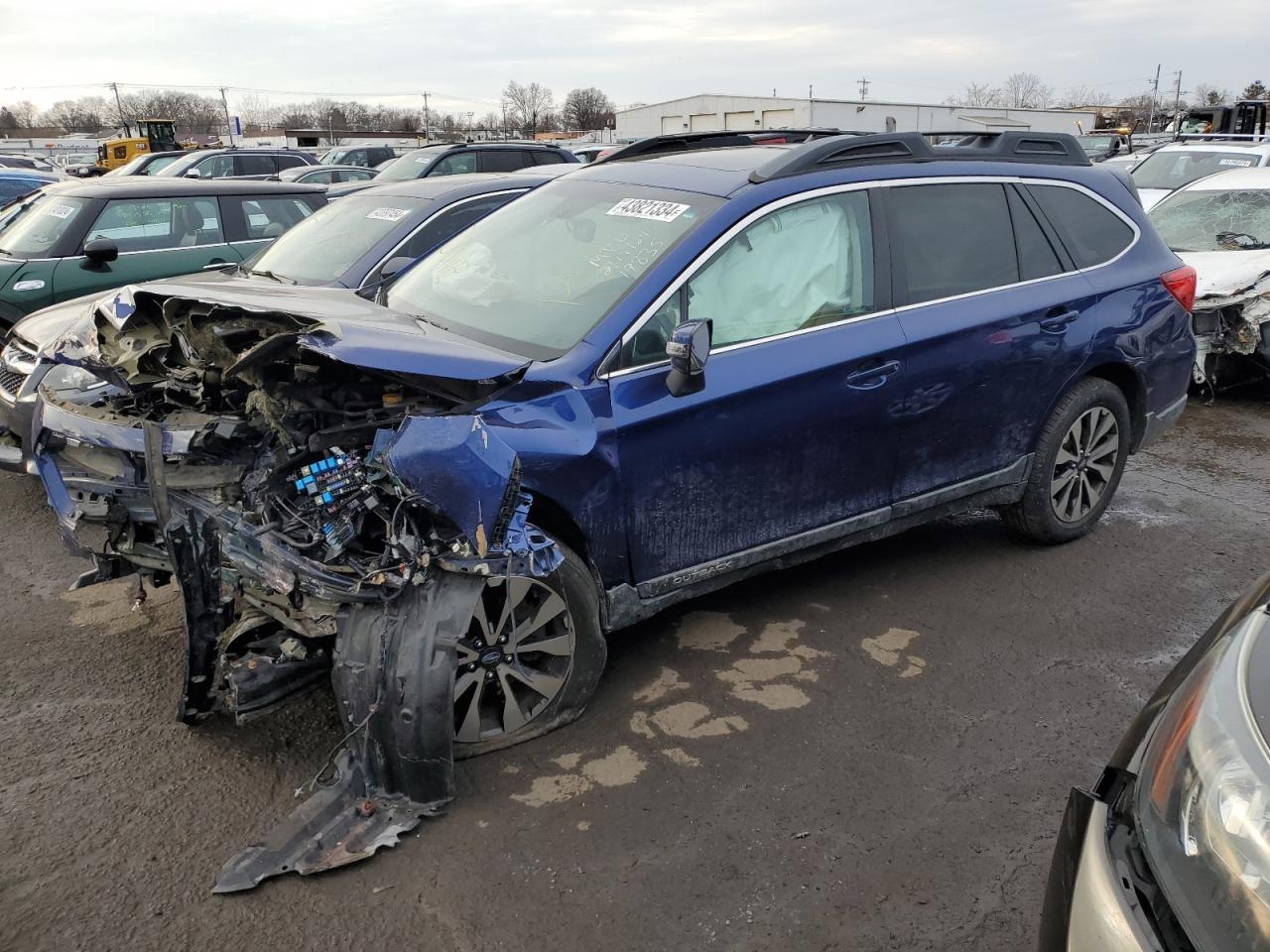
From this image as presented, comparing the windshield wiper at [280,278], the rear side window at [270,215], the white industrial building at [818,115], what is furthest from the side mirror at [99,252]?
the white industrial building at [818,115]

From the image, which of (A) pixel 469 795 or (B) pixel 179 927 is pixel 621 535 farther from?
(B) pixel 179 927

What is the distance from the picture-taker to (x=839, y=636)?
3977 millimetres

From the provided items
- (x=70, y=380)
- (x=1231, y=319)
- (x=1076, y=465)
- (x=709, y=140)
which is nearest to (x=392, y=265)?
(x=709, y=140)

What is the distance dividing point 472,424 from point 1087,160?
3.57m

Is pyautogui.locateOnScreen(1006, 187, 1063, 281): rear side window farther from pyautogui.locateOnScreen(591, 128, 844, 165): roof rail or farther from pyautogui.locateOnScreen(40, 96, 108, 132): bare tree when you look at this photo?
pyautogui.locateOnScreen(40, 96, 108, 132): bare tree

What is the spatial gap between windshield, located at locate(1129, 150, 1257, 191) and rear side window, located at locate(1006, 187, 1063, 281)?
843 centimetres

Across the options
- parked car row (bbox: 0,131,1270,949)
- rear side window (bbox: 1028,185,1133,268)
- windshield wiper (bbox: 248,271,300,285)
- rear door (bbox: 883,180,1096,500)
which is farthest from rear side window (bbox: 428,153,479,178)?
rear door (bbox: 883,180,1096,500)

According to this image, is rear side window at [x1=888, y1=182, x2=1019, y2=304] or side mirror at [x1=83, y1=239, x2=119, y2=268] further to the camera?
side mirror at [x1=83, y1=239, x2=119, y2=268]

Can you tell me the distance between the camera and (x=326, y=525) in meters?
2.87

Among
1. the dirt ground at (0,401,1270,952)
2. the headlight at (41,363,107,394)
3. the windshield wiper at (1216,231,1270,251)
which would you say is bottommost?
the dirt ground at (0,401,1270,952)

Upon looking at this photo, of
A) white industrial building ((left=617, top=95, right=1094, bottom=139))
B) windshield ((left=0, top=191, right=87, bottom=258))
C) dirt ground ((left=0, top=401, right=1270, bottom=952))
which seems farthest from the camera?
white industrial building ((left=617, top=95, right=1094, bottom=139))

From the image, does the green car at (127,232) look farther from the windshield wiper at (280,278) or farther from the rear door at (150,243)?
the windshield wiper at (280,278)

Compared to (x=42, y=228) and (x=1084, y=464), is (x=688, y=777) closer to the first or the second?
(x=1084, y=464)

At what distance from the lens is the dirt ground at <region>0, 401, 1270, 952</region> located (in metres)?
2.53
